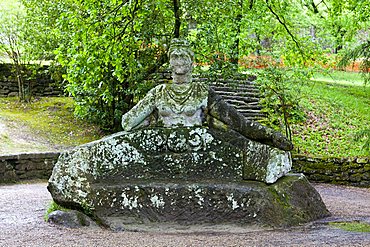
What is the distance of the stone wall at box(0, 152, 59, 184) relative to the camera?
11.9m

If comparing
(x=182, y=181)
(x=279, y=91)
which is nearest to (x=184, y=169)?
(x=182, y=181)

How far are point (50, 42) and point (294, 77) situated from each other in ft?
25.6

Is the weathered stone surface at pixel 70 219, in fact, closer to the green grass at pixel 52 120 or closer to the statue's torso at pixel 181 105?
the statue's torso at pixel 181 105

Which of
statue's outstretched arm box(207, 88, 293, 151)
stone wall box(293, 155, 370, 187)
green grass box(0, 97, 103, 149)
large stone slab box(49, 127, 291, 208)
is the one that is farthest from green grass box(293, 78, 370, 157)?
large stone slab box(49, 127, 291, 208)

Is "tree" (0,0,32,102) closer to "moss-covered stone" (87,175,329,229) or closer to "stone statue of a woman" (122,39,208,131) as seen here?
"stone statue of a woman" (122,39,208,131)

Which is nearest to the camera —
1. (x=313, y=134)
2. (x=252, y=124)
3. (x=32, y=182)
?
(x=252, y=124)

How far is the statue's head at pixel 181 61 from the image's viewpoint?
6.95 metres

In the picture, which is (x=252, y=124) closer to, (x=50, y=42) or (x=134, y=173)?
(x=134, y=173)

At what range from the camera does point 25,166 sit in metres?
12.2

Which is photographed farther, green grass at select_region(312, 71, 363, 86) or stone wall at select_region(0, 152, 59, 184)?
green grass at select_region(312, 71, 363, 86)

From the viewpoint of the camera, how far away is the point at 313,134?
16.8 metres

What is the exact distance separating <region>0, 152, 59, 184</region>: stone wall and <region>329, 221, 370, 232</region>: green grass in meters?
7.78

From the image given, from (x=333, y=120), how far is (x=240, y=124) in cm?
1212

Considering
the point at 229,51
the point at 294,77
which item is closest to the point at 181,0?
the point at 229,51
